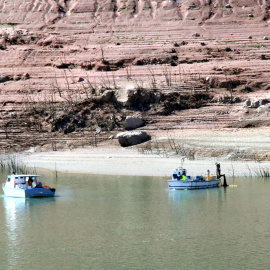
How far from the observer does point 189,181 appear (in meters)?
32.7

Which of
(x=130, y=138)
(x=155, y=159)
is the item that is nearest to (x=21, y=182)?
(x=155, y=159)

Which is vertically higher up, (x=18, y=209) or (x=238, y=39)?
(x=238, y=39)

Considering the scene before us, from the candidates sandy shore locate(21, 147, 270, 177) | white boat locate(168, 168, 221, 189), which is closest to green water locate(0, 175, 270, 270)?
white boat locate(168, 168, 221, 189)

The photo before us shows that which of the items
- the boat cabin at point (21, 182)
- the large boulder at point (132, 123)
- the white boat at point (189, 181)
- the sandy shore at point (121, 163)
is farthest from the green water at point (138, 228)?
the large boulder at point (132, 123)

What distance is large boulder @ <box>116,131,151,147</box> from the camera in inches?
1729

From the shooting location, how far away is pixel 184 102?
49781mm

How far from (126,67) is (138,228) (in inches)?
1272

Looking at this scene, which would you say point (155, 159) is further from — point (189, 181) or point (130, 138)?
point (189, 181)

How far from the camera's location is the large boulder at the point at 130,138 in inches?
1729

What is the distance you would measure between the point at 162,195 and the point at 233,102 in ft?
64.9


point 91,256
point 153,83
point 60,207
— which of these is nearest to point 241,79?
point 153,83

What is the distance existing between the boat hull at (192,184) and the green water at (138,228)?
48 cm

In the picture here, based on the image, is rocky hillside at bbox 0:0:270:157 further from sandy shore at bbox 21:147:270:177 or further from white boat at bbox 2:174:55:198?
white boat at bbox 2:174:55:198

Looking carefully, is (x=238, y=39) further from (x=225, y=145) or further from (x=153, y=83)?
(x=225, y=145)
